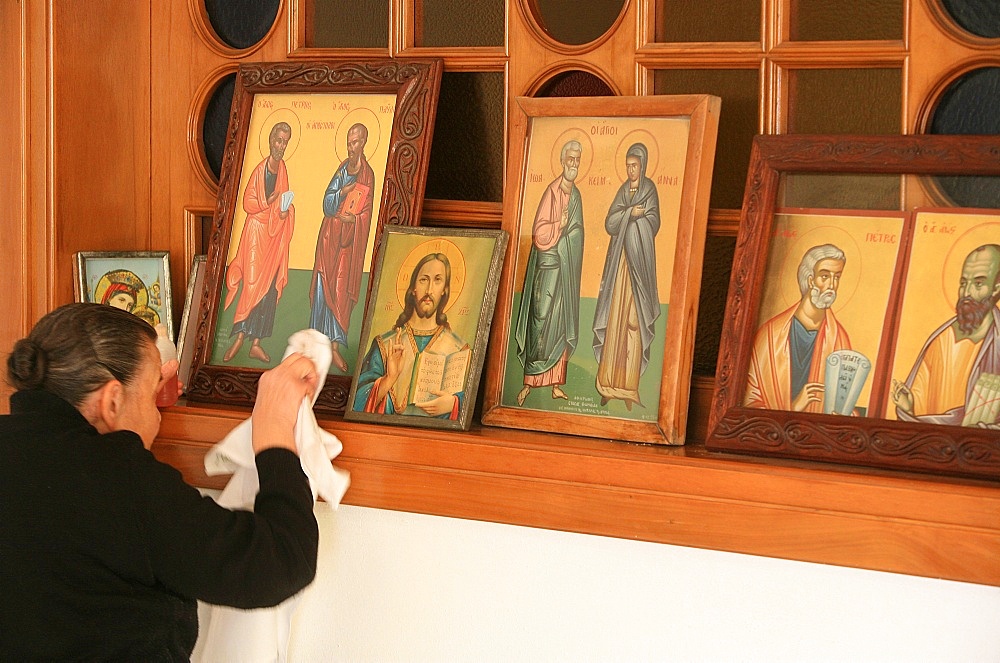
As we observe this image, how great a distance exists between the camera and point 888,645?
142 cm

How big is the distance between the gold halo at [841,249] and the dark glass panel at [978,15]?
0.38 meters

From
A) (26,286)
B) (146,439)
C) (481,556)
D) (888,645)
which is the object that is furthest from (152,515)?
(888,645)

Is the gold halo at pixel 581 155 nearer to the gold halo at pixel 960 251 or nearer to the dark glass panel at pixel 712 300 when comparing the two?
the dark glass panel at pixel 712 300

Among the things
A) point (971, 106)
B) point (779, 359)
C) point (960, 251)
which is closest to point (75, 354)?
point (779, 359)

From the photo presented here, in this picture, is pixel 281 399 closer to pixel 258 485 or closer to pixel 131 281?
pixel 258 485

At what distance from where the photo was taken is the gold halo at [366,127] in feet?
5.89

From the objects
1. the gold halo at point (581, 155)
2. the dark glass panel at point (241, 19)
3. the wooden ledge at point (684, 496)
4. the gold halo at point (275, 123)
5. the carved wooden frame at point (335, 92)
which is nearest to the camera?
the wooden ledge at point (684, 496)

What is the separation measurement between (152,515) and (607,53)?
1.05 m

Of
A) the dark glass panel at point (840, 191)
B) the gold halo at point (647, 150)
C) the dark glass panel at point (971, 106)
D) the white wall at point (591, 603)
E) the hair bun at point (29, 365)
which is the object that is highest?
the dark glass panel at point (971, 106)

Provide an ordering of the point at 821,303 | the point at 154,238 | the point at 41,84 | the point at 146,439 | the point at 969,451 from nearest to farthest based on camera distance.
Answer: the point at 969,451, the point at 821,303, the point at 146,439, the point at 41,84, the point at 154,238

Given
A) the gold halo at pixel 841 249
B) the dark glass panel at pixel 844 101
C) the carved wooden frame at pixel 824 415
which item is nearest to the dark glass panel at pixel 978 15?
the dark glass panel at pixel 844 101

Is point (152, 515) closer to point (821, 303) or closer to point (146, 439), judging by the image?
point (146, 439)

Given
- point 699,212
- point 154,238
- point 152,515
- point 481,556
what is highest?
point 699,212

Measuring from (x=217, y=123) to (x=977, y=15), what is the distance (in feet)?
4.61
